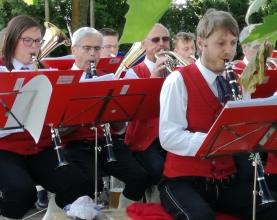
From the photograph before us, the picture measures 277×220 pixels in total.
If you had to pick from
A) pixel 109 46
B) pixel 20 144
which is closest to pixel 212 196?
pixel 20 144

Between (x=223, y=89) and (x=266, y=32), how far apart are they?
93.5 inches

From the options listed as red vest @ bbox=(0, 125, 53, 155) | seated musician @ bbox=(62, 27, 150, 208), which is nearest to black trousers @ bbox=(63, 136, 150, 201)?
seated musician @ bbox=(62, 27, 150, 208)

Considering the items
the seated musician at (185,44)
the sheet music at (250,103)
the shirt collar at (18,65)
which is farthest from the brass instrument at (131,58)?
the sheet music at (250,103)

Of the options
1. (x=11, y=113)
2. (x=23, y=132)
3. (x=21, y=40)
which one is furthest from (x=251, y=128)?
(x=21, y=40)

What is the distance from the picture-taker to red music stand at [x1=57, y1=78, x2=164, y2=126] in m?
2.77

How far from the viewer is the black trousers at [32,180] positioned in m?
2.79

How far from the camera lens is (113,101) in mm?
Answer: 2895

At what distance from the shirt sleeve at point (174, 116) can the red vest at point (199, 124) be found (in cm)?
4

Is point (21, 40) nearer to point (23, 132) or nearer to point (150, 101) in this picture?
point (23, 132)

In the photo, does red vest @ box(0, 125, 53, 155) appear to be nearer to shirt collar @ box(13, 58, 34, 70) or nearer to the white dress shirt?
shirt collar @ box(13, 58, 34, 70)

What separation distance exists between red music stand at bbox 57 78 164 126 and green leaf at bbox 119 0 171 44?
2384mm

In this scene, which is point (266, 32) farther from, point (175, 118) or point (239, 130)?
point (175, 118)

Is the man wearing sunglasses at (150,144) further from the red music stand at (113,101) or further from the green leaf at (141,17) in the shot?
the green leaf at (141,17)

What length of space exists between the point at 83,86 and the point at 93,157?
0.77 metres
